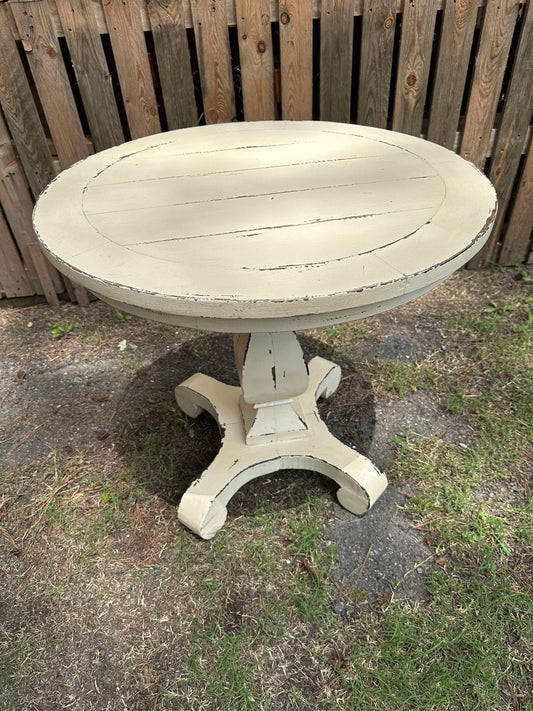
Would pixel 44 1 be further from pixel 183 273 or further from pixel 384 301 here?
pixel 384 301

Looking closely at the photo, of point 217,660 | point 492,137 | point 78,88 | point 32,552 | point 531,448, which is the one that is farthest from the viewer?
point 492,137

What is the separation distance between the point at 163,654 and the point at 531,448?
157 cm

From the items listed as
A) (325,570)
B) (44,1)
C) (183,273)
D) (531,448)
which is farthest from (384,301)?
(44,1)

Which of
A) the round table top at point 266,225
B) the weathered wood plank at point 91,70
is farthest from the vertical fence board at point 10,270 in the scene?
the round table top at point 266,225

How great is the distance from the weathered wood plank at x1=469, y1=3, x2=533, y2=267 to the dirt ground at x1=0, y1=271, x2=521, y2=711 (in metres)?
0.50

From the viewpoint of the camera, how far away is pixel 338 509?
1939 mm

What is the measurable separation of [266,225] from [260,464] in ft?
3.07

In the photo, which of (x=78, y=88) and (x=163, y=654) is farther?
(x=78, y=88)

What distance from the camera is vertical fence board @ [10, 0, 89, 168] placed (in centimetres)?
224

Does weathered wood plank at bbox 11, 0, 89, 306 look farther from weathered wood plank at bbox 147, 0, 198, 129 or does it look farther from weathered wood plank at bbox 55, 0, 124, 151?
weathered wood plank at bbox 147, 0, 198, 129

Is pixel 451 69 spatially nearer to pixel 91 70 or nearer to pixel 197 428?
pixel 91 70

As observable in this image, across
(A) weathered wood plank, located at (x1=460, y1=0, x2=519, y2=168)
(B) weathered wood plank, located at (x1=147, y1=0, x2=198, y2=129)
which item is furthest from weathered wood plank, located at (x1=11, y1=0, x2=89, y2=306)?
(A) weathered wood plank, located at (x1=460, y1=0, x2=519, y2=168)

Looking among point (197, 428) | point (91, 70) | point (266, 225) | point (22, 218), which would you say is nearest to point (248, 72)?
point (91, 70)

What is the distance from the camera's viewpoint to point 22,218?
278cm
